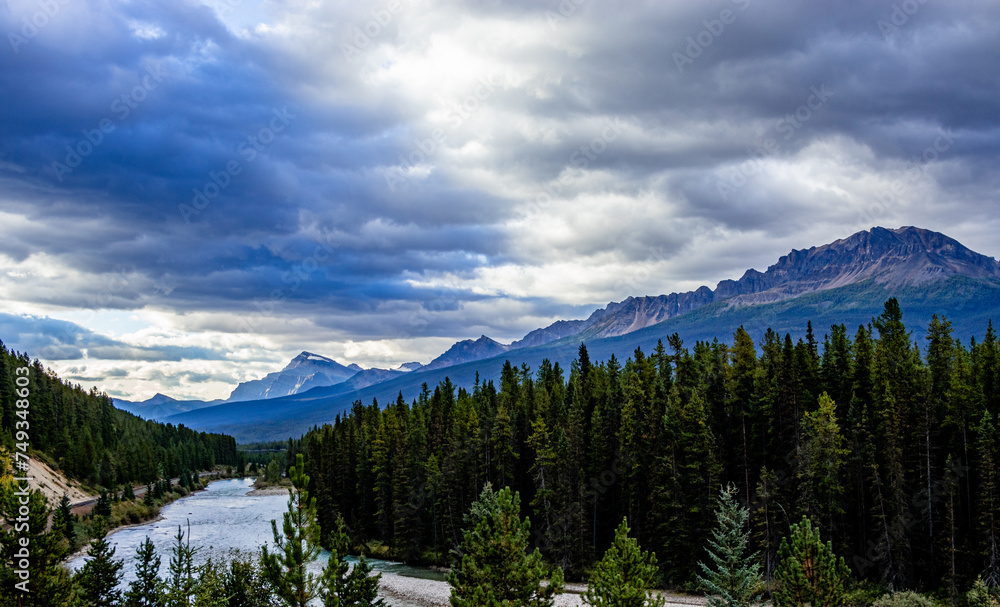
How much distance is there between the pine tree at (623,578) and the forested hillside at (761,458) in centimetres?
3466

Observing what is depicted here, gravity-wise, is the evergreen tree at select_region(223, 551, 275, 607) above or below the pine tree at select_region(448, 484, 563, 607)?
below

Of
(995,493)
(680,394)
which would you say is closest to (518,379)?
(680,394)

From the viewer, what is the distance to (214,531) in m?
103

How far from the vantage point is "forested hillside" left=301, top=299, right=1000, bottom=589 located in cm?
6050

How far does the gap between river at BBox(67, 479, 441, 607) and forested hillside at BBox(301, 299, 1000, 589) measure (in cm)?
1653

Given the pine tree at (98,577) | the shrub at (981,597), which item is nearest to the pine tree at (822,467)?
the shrub at (981,597)

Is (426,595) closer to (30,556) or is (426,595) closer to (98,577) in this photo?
(98,577)

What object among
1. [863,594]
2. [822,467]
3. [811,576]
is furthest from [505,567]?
[863,594]

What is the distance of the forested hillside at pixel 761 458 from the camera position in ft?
198

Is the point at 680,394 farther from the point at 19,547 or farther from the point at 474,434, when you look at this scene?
the point at 19,547

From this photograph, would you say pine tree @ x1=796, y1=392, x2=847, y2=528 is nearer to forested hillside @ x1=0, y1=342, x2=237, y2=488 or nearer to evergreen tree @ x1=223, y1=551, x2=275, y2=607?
evergreen tree @ x1=223, y1=551, x2=275, y2=607

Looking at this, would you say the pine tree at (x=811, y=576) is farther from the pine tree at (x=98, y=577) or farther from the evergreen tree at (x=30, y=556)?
the pine tree at (x=98, y=577)

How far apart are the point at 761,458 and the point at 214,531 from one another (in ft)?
Answer: 275

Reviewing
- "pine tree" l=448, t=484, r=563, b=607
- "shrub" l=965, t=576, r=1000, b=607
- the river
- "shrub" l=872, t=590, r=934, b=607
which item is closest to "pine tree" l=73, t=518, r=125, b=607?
the river
